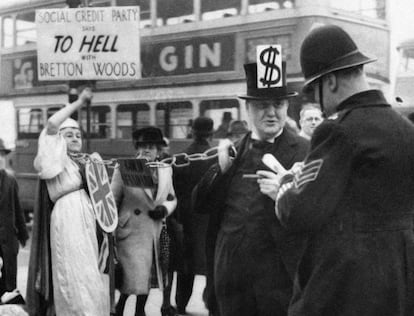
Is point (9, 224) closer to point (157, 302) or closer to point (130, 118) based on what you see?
point (157, 302)

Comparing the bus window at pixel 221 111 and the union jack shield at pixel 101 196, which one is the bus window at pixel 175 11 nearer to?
the bus window at pixel 221 111

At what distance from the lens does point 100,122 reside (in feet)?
41.7

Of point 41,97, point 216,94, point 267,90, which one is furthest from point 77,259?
point 41,97

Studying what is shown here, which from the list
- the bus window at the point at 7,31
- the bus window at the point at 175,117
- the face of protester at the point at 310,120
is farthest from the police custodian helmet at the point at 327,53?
the bus window at the point at 7,31

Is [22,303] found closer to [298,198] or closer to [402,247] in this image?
[298,198]

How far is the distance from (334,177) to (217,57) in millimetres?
8502

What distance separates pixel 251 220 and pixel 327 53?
4.33 ft

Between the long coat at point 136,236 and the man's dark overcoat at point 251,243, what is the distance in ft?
6.89

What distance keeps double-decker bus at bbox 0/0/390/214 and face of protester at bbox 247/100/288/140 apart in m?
5.22

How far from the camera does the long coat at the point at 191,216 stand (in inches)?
285

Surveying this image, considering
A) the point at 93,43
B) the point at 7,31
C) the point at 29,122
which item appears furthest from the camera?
the point at 7,31

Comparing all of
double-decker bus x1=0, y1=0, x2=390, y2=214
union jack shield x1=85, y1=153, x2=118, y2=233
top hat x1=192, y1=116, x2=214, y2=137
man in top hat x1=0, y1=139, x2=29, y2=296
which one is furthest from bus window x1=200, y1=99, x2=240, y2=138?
union jack shield x1=85, y1=153, x2=118, y2=233

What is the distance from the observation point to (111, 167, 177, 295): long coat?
6.14 metres

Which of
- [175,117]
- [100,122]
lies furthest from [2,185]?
[100,122]
